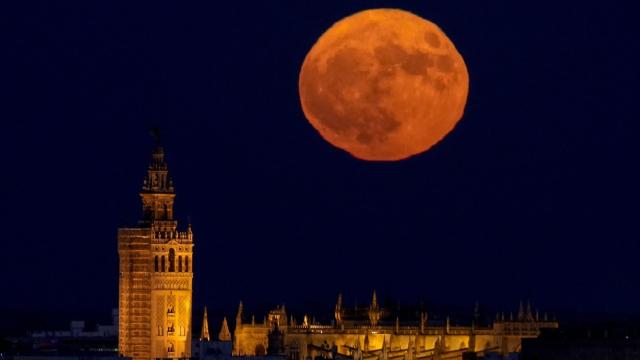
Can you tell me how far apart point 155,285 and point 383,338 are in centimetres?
2441

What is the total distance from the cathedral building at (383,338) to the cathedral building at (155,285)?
395 inches

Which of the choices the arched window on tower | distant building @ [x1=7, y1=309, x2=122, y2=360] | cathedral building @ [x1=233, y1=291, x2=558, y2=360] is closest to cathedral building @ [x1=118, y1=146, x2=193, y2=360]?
the arched window on tower

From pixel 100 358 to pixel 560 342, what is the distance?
2711 cm

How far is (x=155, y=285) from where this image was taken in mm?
146625

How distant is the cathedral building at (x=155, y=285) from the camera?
480 ft

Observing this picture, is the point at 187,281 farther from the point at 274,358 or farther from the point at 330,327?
the point at 330,327

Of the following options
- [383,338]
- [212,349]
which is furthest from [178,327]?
[383,338]

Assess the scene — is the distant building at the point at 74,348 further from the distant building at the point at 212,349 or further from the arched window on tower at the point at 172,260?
the arched window on tower at the point at 172,260

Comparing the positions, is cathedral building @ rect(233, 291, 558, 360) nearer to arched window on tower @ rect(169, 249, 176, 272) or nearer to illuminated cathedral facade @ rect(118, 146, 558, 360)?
illuminated cathedral facade @ rect(118, 146, 558, 360)

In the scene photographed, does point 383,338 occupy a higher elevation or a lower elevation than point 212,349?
higher

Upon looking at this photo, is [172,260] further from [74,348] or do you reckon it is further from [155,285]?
[74,348]

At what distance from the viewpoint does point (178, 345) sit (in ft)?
481

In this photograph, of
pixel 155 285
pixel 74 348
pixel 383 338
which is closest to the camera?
pixel 155 285

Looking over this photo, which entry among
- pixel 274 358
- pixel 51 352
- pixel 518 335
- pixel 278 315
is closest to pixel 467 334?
pixel 518 335
